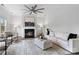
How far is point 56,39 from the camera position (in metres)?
3.54

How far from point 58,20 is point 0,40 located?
1654mm

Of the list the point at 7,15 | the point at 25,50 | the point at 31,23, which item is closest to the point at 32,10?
the point at 31,23

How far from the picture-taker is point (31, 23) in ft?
9.17

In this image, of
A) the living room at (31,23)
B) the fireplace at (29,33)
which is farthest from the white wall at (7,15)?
the fireplace at (29,33)

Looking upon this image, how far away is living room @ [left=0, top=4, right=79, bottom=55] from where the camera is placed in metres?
2.45

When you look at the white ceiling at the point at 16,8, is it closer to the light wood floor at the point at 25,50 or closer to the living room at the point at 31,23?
the living room at the point at 31,23

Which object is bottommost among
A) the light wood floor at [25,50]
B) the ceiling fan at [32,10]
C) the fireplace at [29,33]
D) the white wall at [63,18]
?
the light wood floor at [25,50]

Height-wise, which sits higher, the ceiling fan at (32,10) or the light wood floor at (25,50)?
the ceiling fan at (32,10)

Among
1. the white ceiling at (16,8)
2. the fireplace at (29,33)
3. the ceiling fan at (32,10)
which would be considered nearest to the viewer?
the white ceiling at (16,8)

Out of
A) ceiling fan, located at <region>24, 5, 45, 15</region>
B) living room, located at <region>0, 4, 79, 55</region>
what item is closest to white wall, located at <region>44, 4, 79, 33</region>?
living room, located at <region>0, 4, 79, 55</region>

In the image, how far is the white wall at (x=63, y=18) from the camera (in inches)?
102
